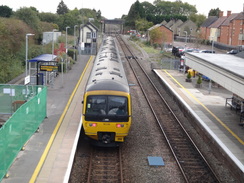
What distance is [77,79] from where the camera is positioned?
93.9ft

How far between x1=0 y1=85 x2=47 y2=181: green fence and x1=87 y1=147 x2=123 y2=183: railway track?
95.8 inches

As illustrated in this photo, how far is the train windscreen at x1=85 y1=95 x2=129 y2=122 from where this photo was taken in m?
12.4

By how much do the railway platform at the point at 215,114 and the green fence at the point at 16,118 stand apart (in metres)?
7.08

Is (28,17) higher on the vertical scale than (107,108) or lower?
higher

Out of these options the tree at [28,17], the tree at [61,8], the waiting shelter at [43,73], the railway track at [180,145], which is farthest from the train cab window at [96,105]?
the tree at [61,8]

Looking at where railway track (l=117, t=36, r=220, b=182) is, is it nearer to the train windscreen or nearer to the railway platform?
the railway platform

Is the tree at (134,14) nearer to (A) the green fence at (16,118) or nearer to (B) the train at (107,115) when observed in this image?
(A) the green fence at (16,118)

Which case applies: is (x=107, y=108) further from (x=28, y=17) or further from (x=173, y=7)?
(x=173, y=7)

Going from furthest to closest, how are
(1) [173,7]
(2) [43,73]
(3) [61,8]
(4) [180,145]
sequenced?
(1) [173,7]
(3) [61,8]
(2) [43,73]
(4) [180,145]

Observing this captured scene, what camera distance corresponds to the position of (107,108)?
41.0 ft

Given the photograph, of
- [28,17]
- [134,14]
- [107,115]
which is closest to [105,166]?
[107,115]

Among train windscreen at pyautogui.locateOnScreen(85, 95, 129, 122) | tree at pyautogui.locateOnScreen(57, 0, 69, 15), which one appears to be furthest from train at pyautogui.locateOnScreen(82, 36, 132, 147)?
tree at pyautogui.locateOnScreen(57, 0, 69, 15)

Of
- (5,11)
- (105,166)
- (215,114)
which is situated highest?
(5,11)

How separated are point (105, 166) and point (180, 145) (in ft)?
12.4
